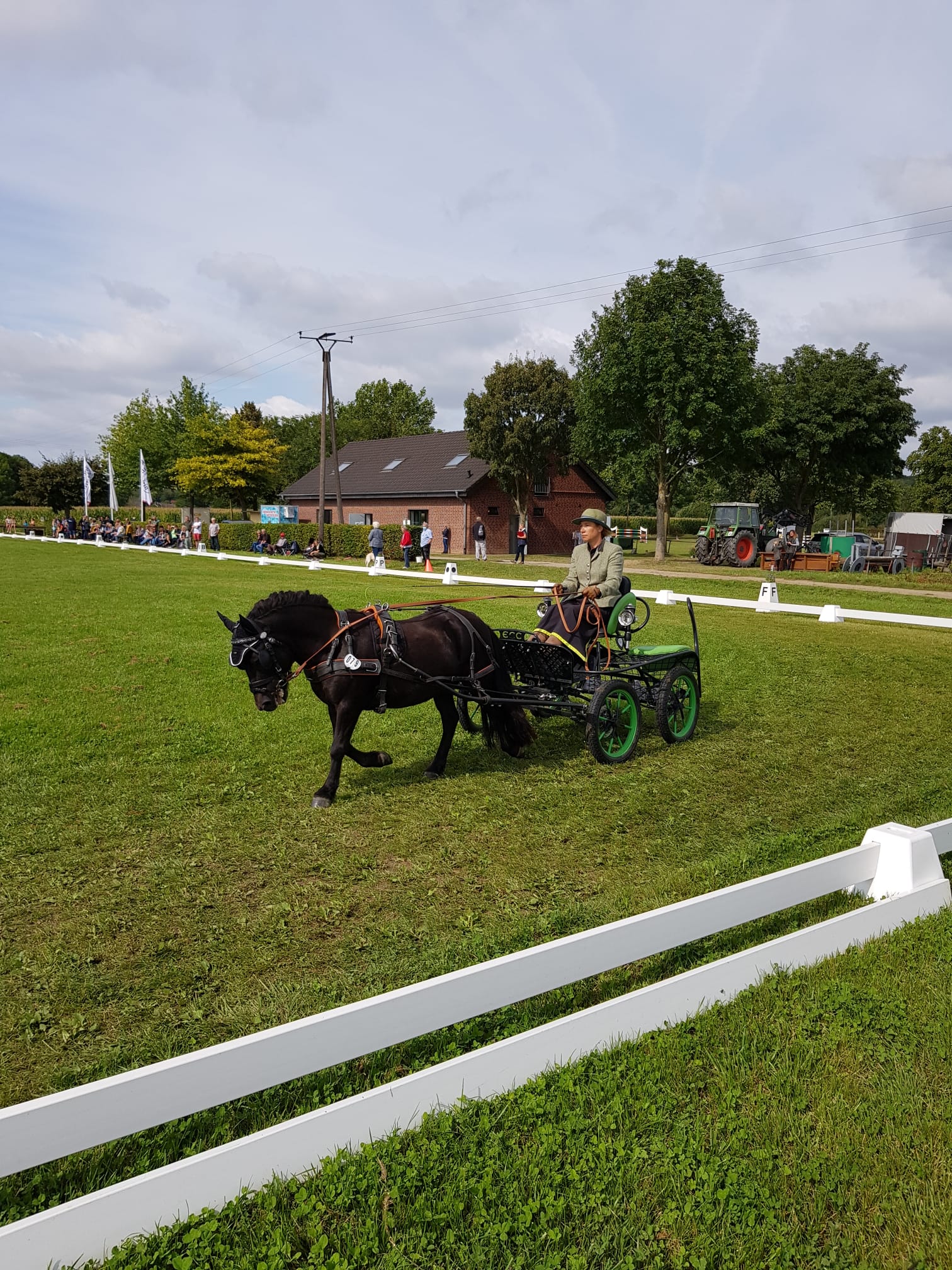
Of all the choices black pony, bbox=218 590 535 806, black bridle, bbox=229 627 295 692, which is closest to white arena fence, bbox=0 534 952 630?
black pony, bbox=218 590 535 806

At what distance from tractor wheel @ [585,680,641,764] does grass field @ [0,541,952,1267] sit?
175 millimetres

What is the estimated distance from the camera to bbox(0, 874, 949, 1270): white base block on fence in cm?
217

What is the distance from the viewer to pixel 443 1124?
2775mm

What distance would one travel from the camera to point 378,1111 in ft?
8.80

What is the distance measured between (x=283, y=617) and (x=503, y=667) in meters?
2.02

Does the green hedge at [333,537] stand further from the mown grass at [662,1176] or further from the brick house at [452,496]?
the mown grass at [662,1176]

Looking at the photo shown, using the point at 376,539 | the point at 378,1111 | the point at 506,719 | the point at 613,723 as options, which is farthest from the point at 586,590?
the point at 376,539

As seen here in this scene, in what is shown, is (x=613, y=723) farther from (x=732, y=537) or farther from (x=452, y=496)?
(x=452, y=496)

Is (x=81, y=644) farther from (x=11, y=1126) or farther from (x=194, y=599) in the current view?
(x=11, y=1126)

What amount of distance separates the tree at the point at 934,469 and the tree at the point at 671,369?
3408cm

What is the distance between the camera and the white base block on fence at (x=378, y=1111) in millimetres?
2170

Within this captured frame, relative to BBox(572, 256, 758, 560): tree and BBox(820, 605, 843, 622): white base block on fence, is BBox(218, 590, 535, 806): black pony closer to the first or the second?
BBox(820, 605, 843, 622): white base block on fence


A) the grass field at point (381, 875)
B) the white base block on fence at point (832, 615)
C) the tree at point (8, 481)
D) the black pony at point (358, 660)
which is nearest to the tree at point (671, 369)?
the white base block on fence at point (832, 615)

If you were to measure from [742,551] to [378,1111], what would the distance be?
32.6 metres
